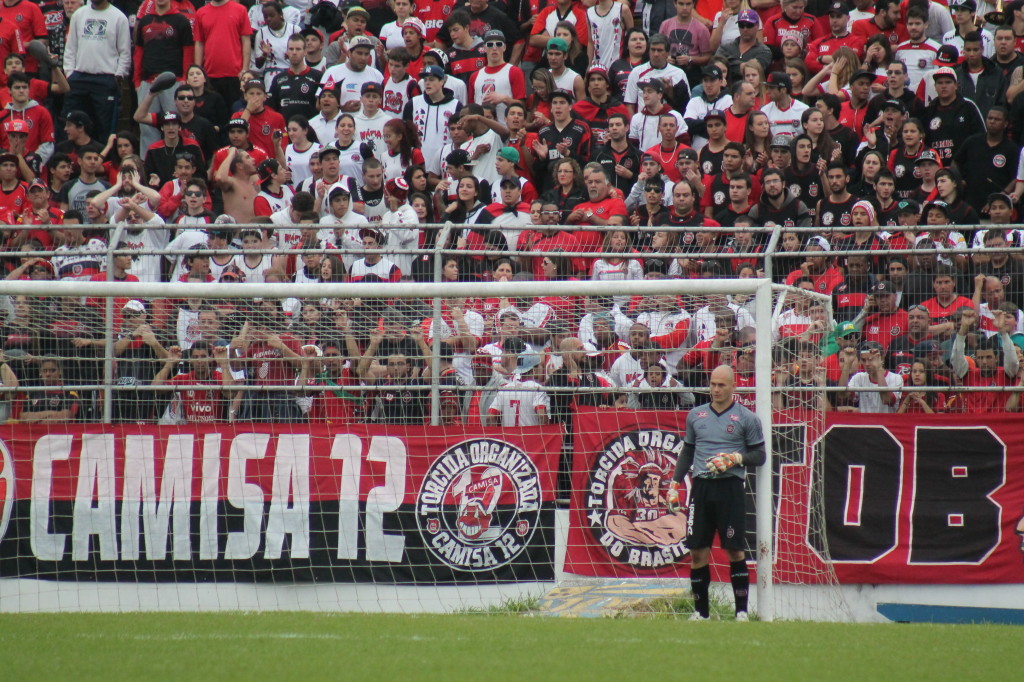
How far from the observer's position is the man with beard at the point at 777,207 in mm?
12188

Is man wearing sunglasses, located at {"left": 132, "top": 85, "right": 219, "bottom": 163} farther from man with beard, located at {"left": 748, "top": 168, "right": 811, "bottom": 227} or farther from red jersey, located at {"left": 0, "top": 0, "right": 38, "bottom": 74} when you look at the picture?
man with beard, located at {"left": 748, "top": 168, "right": 811, "bottom": 227}

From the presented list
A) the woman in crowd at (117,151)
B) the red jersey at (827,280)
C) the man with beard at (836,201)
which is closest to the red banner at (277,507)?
the red jersey at (827,280)

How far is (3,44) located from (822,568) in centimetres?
1342

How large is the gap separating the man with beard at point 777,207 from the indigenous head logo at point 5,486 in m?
7.16

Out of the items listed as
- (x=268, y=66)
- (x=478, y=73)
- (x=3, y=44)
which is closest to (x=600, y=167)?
(x=478, y=73)

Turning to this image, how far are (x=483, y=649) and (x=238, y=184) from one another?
818cm

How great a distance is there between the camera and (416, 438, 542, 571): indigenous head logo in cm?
1023

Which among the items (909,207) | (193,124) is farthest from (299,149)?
(909,207)


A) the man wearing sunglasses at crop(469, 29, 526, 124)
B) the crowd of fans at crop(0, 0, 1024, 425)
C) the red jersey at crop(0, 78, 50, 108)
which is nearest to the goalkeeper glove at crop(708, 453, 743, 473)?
the crowd of fans at crop(0, 0, 1024, 425)

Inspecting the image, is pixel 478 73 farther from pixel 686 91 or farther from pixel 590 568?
pixel 590 568

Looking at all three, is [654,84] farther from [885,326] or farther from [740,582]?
[740,582]

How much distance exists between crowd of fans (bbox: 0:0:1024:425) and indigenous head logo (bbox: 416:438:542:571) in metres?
0.34

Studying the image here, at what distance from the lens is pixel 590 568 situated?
10266 millimetres

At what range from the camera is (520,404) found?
10391mm
